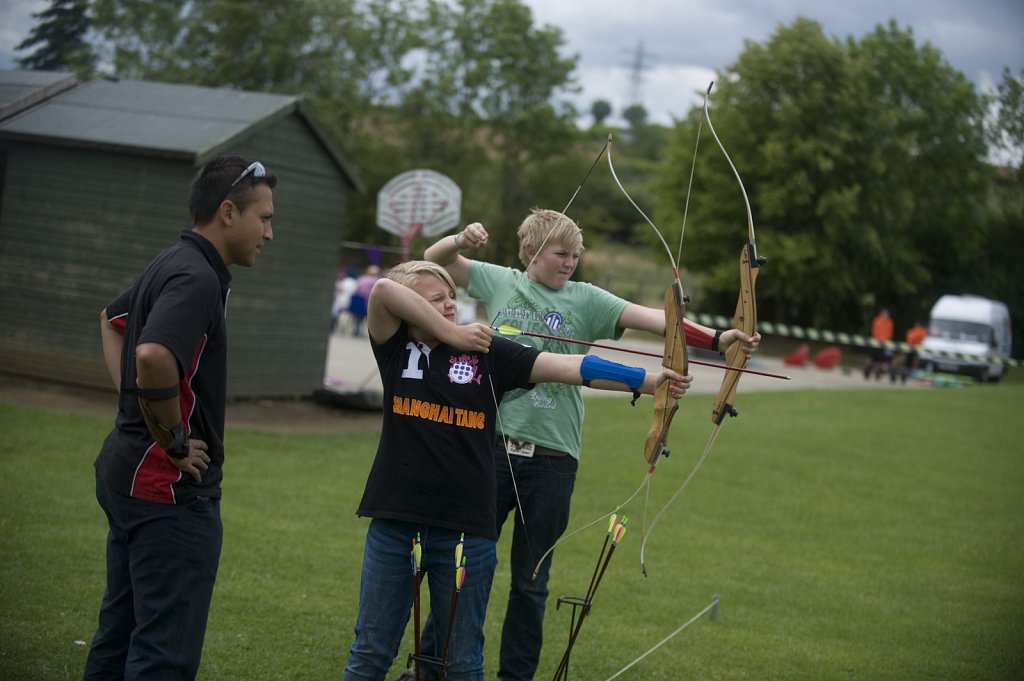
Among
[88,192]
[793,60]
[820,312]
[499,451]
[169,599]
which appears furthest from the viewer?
[820,312]

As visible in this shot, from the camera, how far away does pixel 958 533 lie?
33.6 ft

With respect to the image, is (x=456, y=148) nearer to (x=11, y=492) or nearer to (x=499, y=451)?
(x=11, y=492)

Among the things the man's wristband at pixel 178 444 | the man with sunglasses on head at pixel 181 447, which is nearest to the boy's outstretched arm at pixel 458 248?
the man with sunglasses on head at pixel 181 447

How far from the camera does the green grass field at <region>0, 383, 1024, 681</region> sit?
17.3ft

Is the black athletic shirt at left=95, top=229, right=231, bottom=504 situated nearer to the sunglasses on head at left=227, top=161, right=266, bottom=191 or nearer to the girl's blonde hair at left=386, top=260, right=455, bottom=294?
the sunglasses on head at left=227, top=161, right=266, bottom=191

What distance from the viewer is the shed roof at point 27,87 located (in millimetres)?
10867

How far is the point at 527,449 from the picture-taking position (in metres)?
4.25

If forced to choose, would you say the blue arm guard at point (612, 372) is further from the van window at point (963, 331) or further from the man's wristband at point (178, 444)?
the van window at point (963, 331)

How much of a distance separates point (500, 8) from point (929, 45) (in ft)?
59.9

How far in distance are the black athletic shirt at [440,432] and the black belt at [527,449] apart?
706 mm

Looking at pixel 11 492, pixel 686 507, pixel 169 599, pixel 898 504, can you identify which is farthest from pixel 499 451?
pixel 898 504

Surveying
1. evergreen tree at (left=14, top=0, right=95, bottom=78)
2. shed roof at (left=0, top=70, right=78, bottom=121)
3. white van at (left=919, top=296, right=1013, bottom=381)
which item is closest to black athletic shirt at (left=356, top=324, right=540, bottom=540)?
evergreen tree at (left=14, top=0, right=95, bottom=78)

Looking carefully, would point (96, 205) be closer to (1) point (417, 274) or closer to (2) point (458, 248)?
(2) point (458, 248)

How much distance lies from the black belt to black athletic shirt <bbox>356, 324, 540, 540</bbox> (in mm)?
706
